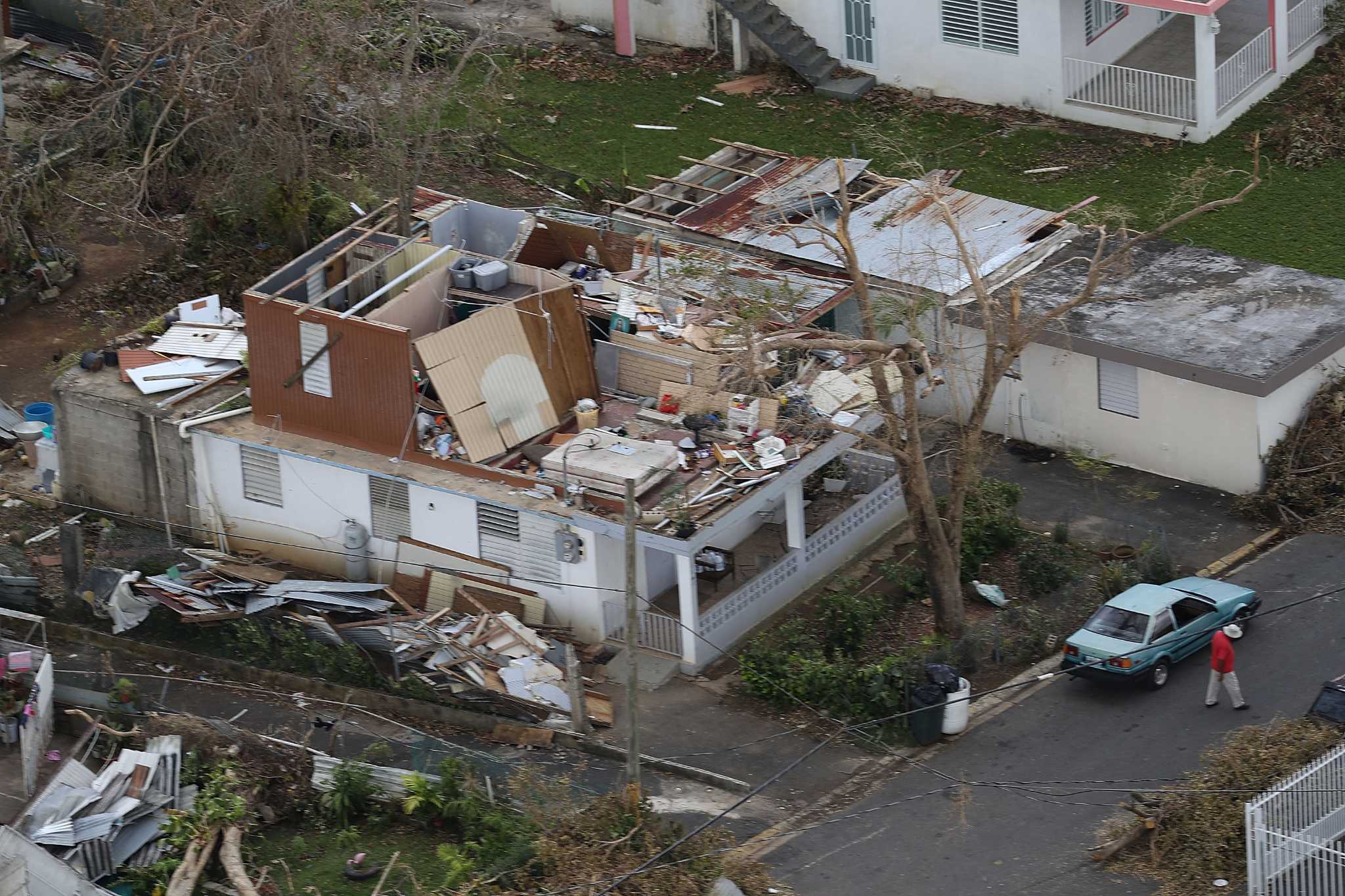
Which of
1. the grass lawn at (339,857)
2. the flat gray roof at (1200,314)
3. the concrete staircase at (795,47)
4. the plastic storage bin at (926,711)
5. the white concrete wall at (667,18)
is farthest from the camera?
the white concrete wall at (667,18)

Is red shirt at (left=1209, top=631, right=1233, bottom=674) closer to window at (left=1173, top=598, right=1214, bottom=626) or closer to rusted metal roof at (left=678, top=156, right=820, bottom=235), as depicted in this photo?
window at (left=1173, top=598, right=1214, bottom=626)

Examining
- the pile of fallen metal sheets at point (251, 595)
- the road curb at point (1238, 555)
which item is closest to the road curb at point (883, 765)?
the road curb at point (1238, 555)

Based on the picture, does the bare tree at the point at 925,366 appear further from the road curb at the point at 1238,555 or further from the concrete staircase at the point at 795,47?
the concrete staircase at the point at 795,47

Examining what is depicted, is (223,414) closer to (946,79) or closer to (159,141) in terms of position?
(159,141)

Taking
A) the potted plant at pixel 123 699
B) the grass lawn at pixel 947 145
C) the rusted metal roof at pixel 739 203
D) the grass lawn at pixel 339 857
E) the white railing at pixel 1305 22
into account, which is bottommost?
the grass lawn at pixel 339 857

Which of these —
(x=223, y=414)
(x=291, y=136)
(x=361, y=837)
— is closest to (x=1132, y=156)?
(x=291, y=136)

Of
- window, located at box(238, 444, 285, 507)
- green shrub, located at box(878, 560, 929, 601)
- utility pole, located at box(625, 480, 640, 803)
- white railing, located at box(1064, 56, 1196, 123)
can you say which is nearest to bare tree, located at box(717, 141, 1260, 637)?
green shrub, located at box(878, 560, 929, 601)

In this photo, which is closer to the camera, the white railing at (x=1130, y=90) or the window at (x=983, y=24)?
the white railing at (x=1130, y=90)
